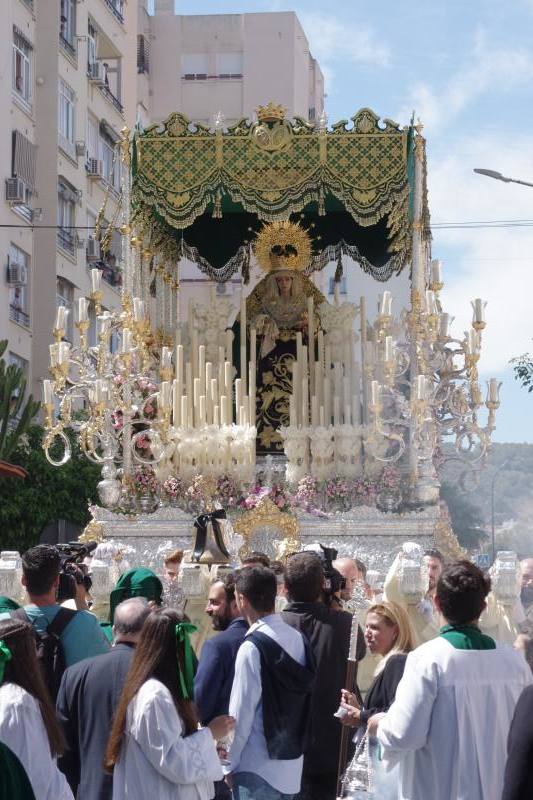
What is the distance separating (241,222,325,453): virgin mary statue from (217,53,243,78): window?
81.4 feet

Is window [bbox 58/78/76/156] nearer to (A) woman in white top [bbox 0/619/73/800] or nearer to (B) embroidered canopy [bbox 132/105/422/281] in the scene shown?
(B) embroidered canopy [bbox 132/105/422/281]

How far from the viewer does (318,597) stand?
8.20 metres

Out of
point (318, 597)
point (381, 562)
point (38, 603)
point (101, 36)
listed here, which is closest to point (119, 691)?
point (38, 603)

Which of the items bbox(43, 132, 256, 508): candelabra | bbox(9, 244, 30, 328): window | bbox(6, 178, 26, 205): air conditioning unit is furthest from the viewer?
bbox(9, 244, 30, 328): window

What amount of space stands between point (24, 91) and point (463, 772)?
1105 inches

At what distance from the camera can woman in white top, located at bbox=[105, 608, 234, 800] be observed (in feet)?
19.9

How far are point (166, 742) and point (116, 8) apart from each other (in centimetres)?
3432

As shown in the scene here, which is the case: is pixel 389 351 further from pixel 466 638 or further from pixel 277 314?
pixel 466 638

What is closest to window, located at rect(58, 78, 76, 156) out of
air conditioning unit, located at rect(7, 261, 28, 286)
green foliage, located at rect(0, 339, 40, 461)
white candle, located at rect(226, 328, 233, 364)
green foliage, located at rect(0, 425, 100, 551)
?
air conditioning unit, located at rect(7, 261, 28, 286)

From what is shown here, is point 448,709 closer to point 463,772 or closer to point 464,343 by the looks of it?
point 463,772

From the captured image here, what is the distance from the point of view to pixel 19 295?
32.5 meters

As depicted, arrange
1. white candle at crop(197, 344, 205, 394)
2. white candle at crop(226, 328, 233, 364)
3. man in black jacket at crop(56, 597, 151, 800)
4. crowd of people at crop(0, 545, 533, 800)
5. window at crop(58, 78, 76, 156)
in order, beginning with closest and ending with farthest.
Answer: crowd of people at crop(0, 545, 533, 800), man in black jacket at crop(56, 597, 151, 800), white candle at crop(197, 344, 205, 394), white candle at crop(226, 328, 233, 364), window at crop(58, 78, 76, 156)

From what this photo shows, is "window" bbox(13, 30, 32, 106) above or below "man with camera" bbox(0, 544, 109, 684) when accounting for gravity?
above

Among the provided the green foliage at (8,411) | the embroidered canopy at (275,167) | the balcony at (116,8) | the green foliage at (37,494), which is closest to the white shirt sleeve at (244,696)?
the embroidered canopy at (275,167)
